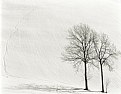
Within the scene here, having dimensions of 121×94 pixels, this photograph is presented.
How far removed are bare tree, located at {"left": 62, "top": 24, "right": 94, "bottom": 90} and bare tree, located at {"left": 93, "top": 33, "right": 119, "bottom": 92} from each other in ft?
0.18

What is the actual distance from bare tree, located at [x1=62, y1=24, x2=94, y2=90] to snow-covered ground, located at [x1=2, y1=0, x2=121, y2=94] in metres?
0.05

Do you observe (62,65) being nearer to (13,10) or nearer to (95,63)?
(95,63)

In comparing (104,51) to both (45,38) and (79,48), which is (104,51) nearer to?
(79,48)

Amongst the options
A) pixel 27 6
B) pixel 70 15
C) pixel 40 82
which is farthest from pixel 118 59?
pixel 27 6

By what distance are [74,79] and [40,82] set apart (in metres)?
0.27

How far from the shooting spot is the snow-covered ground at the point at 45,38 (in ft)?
6.31

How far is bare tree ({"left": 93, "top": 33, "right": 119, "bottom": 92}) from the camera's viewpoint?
7.02 feet

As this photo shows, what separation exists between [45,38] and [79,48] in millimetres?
266

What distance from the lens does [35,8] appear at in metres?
2.11

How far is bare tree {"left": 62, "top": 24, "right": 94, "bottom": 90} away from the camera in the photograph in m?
2.07

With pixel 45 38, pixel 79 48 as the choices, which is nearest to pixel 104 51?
pixel 79 48

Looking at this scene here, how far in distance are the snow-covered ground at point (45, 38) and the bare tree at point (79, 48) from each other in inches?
1.8

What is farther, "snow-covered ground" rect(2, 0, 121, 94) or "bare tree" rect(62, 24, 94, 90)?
"bare tree" rect(62, 24, 94, 90)

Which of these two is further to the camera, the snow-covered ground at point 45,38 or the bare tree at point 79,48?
the bare tree at point 79,48
